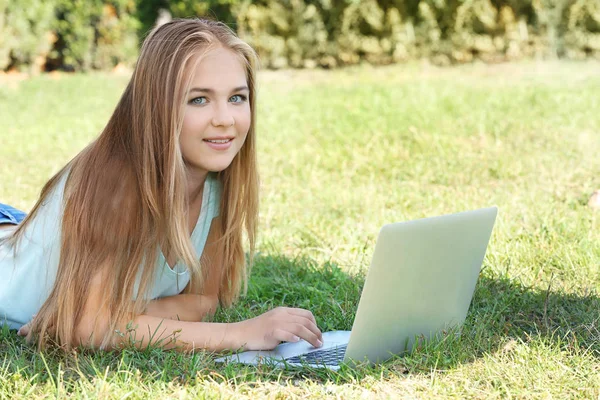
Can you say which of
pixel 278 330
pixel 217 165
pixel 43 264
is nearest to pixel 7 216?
pixel 43 264

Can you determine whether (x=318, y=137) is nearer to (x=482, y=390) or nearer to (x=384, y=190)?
(x=384, y=190)

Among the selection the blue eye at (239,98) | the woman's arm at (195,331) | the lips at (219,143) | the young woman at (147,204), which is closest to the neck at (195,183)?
the young woman at (147,204)

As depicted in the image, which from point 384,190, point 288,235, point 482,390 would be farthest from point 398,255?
point 384,190

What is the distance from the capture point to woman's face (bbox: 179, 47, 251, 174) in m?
2.38

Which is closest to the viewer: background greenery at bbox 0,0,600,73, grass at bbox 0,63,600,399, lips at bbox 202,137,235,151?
grass at bbox 0,63,600,399

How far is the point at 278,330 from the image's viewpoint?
2350 millimetres

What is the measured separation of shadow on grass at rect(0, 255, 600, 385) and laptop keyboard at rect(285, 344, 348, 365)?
47 mm

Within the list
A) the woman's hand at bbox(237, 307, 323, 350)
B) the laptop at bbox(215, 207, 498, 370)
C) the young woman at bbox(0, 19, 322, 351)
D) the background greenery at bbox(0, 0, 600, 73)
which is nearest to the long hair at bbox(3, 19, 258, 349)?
the young woman at bbox(0, 19, 322, 351)

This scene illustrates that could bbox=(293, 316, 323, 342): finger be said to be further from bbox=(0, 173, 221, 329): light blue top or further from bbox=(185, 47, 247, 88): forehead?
bbox=(185, 47, 247, 88): forehead

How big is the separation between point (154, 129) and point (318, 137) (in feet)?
11.0

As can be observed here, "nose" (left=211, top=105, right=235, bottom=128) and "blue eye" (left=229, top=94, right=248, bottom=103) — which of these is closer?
"nose" (left=211, top=105, right=235, bottom=128)

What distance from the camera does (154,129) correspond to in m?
2.36

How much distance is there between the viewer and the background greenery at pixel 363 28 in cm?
894

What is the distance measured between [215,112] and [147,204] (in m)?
0.33
